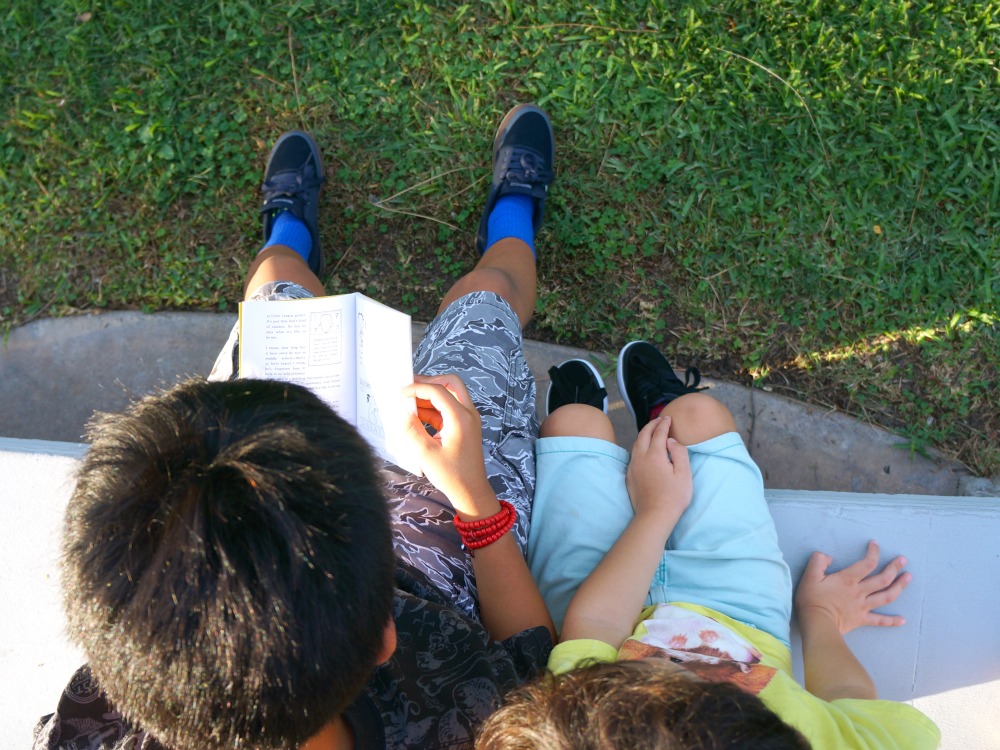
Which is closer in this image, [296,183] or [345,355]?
[345,355]

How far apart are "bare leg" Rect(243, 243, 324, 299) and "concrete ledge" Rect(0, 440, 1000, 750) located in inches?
28.8

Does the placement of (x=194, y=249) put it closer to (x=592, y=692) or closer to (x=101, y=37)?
(x=101, y=37)

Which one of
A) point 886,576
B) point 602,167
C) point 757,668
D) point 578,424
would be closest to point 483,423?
point 578,424

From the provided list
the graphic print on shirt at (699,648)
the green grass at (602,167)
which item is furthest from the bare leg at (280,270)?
the graphic print on shirt at (699,648)

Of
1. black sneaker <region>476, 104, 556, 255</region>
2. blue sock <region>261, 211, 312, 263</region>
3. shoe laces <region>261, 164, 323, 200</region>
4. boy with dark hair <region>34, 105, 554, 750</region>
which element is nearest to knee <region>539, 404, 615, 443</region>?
boy with dark hair <region>34, 105, 554, 750</region>

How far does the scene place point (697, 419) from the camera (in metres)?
2.00

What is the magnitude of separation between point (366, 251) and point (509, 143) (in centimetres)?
63

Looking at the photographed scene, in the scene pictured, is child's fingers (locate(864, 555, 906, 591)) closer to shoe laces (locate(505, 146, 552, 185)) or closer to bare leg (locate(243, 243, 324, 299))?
shoe laces (locate(505, 146, 552, 185))

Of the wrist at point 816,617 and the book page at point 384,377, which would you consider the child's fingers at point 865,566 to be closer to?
the wrist at point 816,617

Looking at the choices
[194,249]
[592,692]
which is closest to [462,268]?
[194,249]

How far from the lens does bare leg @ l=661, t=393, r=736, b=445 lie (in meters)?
1.97

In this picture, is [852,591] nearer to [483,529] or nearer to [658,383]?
[658,383]

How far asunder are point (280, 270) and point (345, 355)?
31.2 inches

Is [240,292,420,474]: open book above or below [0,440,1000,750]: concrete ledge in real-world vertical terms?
above
